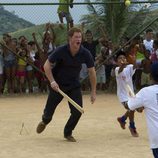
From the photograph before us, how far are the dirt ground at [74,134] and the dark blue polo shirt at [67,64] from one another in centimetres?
94

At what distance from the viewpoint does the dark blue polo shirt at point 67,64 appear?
8.70 m

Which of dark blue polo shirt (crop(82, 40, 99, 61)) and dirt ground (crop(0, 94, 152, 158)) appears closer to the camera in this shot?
dirt ground (crop(0, 94, 152, 158))

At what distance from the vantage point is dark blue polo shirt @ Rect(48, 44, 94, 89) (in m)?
8.70

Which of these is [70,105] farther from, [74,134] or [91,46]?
[91,46]

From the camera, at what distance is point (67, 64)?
873cm

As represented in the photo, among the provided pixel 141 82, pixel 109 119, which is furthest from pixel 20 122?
pixel 141 82

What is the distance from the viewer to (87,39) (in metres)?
15.3

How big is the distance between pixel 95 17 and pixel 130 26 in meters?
1.22

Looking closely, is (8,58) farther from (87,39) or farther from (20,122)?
(20,122)

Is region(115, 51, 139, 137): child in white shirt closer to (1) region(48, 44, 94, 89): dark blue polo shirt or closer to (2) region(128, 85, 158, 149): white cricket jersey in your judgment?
(1) region(48, 44, 94, 89): dark blue polo shirt

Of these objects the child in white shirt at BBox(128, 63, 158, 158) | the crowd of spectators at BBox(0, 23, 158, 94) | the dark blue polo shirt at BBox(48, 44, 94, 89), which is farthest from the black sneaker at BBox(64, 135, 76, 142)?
the crowd of spectators at BBox(0, 23, 158, 94)

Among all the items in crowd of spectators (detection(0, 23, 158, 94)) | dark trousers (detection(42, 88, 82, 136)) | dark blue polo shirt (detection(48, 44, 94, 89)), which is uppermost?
dark blue polo shirt (detection(48, 44, 94, 89))

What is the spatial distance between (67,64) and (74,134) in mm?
1436

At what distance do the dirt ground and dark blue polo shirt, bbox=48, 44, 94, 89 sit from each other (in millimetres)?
944
